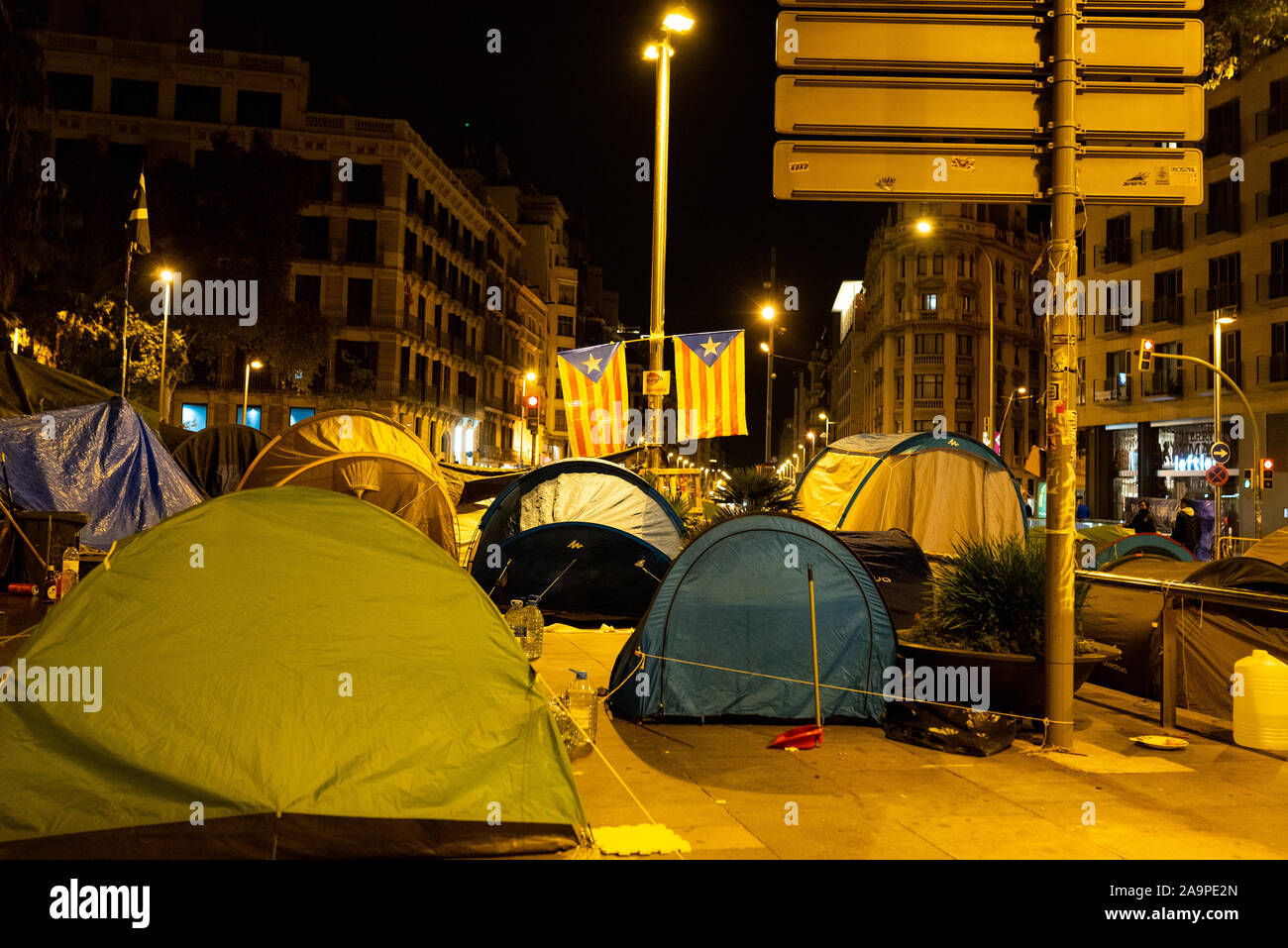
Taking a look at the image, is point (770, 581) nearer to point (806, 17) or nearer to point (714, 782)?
point (714, 782)

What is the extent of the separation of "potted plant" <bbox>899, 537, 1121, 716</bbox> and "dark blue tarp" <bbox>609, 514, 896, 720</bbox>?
1.50 feet

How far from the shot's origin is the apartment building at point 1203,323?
35562 millimetres

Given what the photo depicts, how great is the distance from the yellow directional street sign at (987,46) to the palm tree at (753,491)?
6299mm

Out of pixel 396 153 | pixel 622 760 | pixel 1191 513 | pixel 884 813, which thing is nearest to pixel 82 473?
pixel 622 760

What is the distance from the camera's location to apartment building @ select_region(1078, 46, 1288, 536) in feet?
117

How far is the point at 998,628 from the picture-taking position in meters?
7.73

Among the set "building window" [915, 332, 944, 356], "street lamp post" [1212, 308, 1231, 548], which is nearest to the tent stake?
"street lamp post" [1212, 308, 1231, 548]

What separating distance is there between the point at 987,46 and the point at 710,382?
6136 mm

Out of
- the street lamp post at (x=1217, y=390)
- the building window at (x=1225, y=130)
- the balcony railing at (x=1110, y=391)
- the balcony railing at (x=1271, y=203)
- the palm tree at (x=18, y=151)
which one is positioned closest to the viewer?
the palm tree at (x=18, y=151)

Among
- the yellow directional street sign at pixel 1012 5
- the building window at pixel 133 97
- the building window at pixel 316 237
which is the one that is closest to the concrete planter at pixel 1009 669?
the yellow directional street sign at pixel 1012 5

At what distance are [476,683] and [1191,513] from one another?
21364 mm

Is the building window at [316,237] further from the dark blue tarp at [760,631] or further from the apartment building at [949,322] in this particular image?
the dark blue tarp at [760,631]

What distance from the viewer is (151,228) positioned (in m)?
33.1

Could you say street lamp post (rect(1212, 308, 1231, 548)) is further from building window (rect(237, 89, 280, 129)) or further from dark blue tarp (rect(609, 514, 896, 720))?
building window (rect(237, 89, 280, 129))
